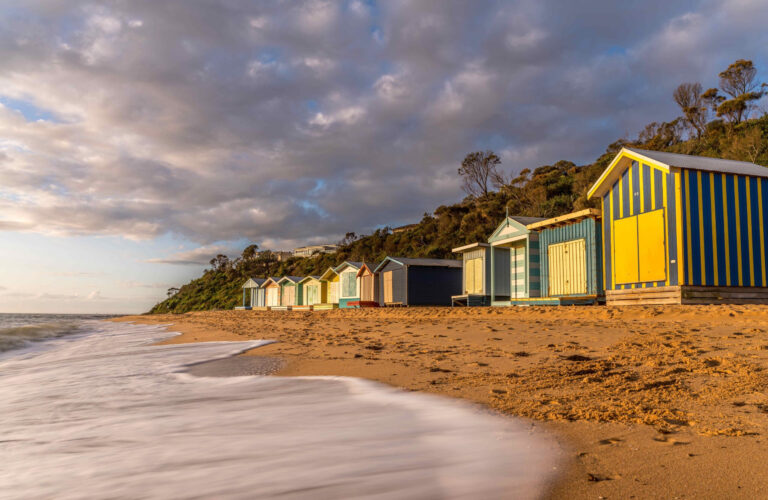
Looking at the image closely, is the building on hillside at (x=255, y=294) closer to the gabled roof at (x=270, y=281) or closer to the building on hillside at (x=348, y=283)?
the gabled roof at (x=270, y=281)

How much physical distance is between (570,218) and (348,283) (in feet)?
68.0

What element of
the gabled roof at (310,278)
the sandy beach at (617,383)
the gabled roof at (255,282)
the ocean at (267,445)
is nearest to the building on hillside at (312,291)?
the gabled roof at (310,278)

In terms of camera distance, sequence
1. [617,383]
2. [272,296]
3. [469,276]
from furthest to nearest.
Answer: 1. [272,296]
2. [469,276]
3. [617,383]

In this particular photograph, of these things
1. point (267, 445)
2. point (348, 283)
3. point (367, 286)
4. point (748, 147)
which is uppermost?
point (748, 147)

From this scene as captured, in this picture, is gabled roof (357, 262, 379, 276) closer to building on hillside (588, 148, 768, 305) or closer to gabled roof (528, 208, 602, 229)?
gabled roof (528, 208, 602, 229)

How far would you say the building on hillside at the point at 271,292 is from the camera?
46.1 meters

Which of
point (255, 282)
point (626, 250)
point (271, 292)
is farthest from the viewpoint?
point (255, 282)

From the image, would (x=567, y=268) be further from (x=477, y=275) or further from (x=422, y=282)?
(x=422, y=282)

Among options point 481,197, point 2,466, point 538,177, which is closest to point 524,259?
point 2,466

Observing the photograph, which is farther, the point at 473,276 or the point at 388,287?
the point at 388,287

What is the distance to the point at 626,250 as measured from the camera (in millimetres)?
12383

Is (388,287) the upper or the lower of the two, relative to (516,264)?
lower

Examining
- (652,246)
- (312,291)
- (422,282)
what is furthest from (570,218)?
(312,291)

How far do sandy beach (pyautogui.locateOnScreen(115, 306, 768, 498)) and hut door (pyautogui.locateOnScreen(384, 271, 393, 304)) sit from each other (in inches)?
743
